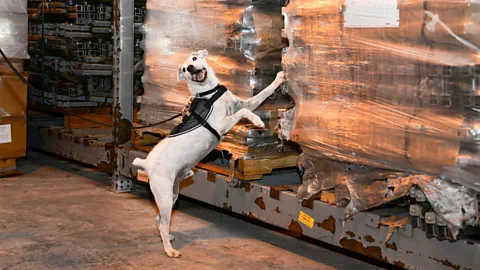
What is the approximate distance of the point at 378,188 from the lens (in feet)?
14.2

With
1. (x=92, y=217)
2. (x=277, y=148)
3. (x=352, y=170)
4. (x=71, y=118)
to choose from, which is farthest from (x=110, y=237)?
(x=71, y=118)

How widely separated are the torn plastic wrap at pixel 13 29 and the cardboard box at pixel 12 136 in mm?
621

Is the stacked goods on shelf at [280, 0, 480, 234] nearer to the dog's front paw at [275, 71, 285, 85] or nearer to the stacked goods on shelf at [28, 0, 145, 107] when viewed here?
the dog's front paw at [275, 71, 285, 85]

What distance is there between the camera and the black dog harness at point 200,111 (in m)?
4.78

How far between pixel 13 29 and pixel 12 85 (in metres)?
0.61

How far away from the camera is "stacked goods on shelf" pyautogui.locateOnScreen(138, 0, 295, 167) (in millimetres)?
5371

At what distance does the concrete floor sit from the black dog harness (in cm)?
96

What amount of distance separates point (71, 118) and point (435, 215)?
604 centimetres

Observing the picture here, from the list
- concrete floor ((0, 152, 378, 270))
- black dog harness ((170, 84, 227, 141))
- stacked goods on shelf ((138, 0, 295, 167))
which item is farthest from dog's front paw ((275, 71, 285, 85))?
concrete floor ((0, 152, 378, 270))

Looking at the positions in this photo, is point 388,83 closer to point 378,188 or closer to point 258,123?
point 378,188

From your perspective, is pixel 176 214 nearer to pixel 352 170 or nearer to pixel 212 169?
pixel 212 169

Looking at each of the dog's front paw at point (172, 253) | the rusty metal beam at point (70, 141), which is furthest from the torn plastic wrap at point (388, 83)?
the rusty metal beam at point (70, 141)

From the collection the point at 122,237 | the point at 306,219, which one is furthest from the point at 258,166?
the point at 122,237

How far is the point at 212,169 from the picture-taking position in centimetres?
596
